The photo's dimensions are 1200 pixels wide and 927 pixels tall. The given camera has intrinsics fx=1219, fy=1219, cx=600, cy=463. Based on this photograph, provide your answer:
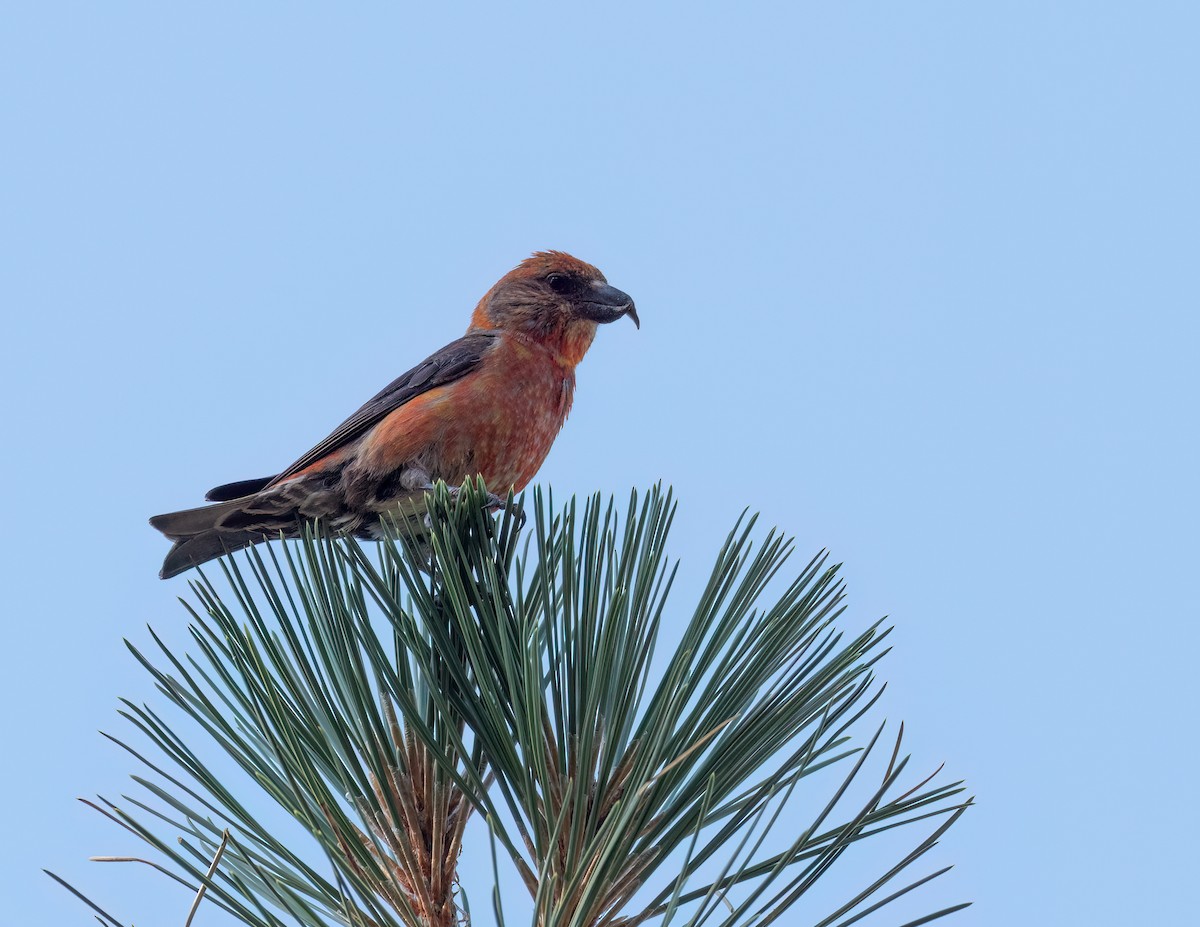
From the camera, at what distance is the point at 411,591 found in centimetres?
198

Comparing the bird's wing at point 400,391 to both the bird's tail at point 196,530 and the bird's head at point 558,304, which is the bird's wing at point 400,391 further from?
the bird's head at point 558,304

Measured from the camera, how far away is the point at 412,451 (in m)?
4.20

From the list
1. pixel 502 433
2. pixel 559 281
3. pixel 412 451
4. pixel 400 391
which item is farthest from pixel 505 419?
pixel 559 281

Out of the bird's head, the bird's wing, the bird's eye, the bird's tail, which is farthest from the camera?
the bird's eye

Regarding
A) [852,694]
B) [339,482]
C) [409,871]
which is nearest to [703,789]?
[852,694]

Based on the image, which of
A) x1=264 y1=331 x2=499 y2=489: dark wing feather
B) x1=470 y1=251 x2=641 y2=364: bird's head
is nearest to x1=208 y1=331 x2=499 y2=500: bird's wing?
x1=264 y1=331 x2=499 y2=489: dark wing feather

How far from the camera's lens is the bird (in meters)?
4.22

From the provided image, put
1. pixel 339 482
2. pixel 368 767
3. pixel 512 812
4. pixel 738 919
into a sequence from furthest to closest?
pixel 339 482 < pixel 368 767 < pixel 512 812 < pixel 738 919

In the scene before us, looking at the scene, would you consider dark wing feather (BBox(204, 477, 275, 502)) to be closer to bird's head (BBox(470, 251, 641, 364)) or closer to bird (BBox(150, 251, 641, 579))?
bird (BBox(150, 251, 641, 579))

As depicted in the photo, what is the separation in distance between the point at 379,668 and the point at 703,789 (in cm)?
53

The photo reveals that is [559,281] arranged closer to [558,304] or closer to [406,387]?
[558,304]

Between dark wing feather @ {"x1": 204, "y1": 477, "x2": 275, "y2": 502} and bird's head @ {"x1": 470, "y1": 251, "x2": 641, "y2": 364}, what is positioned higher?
bird's head @ {"x1": 470, "y1": 251, "x2": 641, "y2": 364}

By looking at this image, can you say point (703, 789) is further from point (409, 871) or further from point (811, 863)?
point (409, 871)

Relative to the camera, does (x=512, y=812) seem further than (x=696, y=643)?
No
